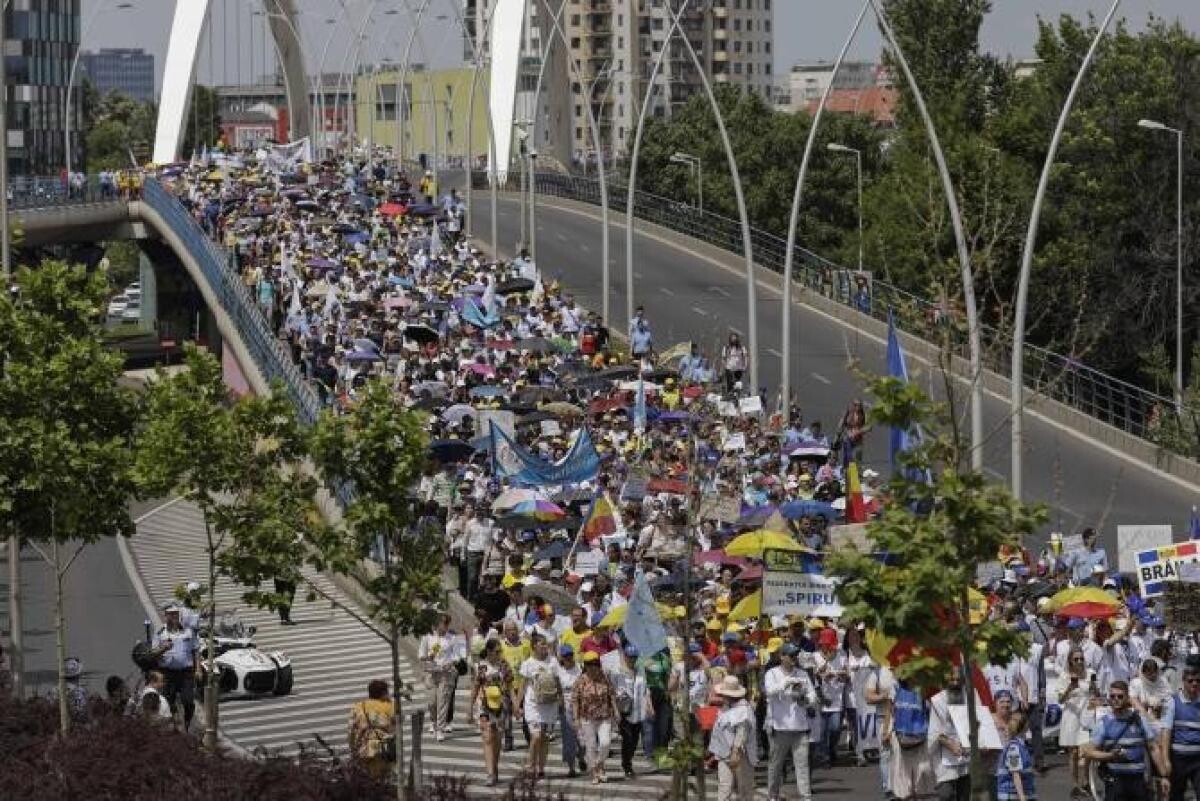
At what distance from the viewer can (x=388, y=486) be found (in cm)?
2023

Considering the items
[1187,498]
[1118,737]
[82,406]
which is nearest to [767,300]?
[1187,498]

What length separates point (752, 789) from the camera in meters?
22.5

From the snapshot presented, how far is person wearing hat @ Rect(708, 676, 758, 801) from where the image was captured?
867 inches

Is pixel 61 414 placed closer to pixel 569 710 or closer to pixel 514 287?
pixel 569 710

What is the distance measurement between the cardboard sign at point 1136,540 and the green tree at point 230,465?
850 cm

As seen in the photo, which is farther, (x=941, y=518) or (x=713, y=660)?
(x=713, y=660)

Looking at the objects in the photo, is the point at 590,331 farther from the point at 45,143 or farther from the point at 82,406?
the point at 45,143

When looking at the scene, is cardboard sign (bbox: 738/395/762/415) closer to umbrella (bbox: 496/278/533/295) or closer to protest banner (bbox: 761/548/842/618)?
umbrella (bbox: 496/278/533/295)

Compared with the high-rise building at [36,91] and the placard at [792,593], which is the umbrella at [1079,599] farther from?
the high-rise building at [36,91]

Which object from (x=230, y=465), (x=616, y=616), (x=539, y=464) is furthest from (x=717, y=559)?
(x=230, y=465)

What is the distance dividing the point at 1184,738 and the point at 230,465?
28.5ft

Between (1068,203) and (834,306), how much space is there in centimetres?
583

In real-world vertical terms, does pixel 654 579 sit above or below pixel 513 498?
below

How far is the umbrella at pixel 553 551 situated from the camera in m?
33.8
